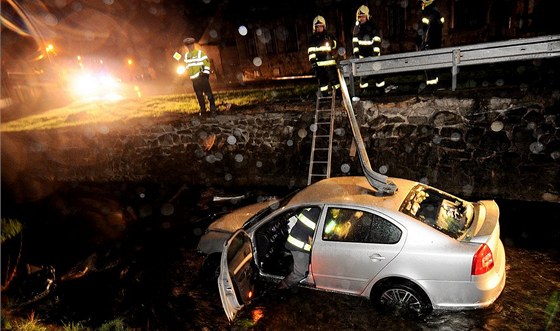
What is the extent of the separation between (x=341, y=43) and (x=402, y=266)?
13832mm

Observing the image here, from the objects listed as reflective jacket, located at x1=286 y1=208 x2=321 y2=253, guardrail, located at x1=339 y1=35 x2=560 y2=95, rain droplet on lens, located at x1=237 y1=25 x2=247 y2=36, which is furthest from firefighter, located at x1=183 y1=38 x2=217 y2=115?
rain droplet on lens, located at x1=237 y1=25 x2=247 y2=36

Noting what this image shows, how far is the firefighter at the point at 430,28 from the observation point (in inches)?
304

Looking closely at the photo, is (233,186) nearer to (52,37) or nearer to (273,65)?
(273,65)

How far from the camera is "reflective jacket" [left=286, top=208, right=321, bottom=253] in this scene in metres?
4.67

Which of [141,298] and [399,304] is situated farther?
[141,298]

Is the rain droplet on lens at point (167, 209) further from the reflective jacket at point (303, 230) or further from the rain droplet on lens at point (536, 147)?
the rain droplet on lens at point (536, 147)

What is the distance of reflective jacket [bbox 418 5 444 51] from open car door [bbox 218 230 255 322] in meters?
6.56

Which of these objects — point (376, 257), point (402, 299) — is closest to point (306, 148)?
point (376, 257)

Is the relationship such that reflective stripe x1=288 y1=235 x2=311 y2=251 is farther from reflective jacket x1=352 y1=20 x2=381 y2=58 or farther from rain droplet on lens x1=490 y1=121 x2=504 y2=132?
reflective jacket x1=352 y1=20 x2=381 y2=58

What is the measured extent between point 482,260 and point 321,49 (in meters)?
6.39

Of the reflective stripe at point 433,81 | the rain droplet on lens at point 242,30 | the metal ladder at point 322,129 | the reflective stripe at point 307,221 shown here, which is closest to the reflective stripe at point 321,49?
the metal ladder at point 322,129

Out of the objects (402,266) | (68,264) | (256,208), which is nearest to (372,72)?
(256,208)

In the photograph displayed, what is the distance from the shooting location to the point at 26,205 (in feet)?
35.4

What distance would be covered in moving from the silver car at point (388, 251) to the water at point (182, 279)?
0.42 metres
